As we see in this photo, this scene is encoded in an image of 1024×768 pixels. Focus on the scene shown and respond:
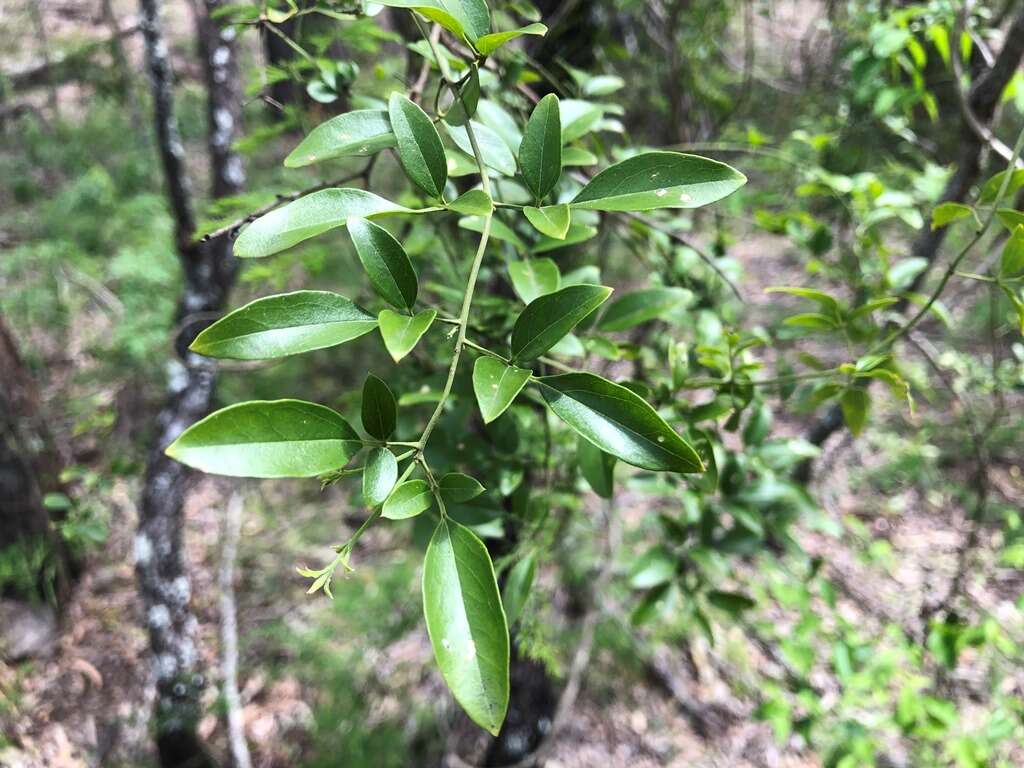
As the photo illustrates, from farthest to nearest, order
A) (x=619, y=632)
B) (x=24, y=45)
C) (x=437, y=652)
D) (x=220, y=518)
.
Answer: (x=24, y=45)
(x=220, y=518)
(x=619, y=632)
(x=437, y=652)

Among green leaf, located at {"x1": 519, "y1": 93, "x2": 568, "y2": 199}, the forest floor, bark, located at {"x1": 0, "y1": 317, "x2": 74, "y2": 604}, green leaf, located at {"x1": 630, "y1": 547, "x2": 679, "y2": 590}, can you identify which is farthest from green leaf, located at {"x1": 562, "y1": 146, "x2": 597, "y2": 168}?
bark, located at {"x1": 0, "y1": 317, "x2": 74, "y2": 604}

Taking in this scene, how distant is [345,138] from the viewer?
46 centimetres

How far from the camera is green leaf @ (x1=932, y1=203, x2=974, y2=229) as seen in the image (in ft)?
1.90

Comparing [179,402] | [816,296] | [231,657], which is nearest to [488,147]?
[816,296]

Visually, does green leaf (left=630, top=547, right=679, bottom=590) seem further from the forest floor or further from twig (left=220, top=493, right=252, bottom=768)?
twig (left=220, top=493, right=252, bottom=768)

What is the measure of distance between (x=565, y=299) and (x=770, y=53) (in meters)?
4.11

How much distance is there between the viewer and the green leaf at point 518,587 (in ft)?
2.31

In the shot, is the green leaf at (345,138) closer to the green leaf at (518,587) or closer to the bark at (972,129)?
the green leaf at (518,587)

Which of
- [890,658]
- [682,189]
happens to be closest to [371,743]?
[890,658]

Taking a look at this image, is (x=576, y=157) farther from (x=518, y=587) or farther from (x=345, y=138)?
(x=518, y=587)

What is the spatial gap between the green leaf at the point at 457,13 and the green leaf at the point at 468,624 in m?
0.31

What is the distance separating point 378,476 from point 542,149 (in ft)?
0.89

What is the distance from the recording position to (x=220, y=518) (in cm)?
255

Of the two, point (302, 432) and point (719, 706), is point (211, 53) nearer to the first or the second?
point (302, 432)
